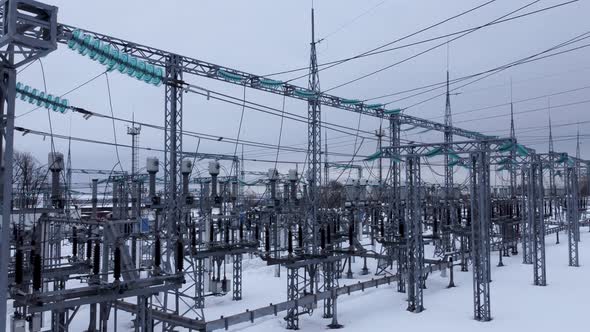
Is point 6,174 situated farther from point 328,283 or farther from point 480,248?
point 480,248

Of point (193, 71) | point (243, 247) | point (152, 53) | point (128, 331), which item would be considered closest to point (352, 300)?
point (243, 247)

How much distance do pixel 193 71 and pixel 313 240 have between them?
575cm

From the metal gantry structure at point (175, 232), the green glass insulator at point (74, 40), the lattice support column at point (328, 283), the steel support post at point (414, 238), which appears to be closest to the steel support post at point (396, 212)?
the metal gantry structure at point (175, 232)

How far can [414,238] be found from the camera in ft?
44.8

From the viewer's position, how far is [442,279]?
1784 centimetres

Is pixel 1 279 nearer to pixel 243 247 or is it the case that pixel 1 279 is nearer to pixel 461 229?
pixel 243 247

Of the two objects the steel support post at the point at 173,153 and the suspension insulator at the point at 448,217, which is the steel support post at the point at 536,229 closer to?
the suspension insulator at the point at 448,217

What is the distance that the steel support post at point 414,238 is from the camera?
13289mm

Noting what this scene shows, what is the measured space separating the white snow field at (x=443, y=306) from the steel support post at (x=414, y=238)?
46 cm

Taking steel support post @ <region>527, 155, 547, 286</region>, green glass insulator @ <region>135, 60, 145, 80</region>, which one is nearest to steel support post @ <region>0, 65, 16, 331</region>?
green glass insulator @ <region>135, 60, 145, 80</region>

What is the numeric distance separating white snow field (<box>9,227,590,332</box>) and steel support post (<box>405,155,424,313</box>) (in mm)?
464

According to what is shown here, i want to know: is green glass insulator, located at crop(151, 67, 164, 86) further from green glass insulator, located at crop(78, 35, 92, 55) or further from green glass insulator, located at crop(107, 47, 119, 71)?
green glass insulator, located at crop(78, 35, 92, 55)

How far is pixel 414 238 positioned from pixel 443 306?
2155mm

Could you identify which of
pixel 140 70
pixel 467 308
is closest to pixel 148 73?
pixel 140 70
